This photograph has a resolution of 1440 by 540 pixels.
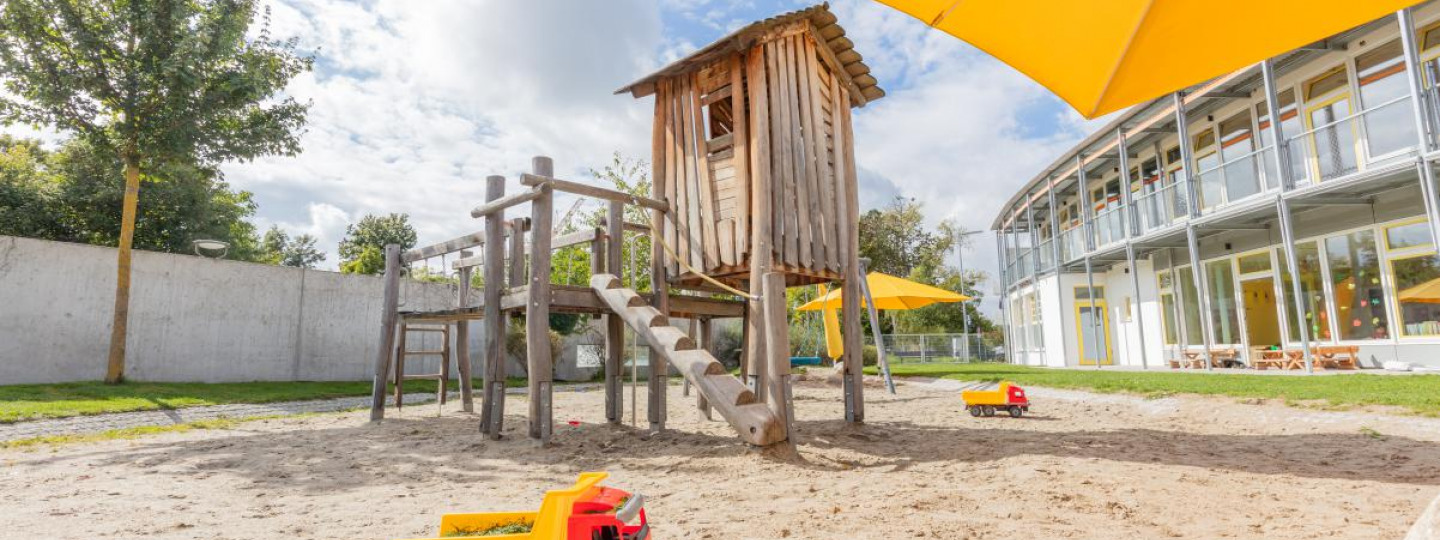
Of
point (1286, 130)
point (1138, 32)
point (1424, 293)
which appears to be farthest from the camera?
point (1286, 130)

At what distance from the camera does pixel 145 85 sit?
12.2 metres

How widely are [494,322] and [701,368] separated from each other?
7.97 ft

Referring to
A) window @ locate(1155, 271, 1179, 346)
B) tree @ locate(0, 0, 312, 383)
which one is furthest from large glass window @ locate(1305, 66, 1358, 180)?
tree @ locate(0, 0, 312, 383)

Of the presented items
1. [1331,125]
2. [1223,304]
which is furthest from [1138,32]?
[1223,304]

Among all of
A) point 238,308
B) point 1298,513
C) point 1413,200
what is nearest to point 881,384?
point 1413,200

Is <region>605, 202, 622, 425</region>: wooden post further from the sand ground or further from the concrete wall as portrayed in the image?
the concrete wall

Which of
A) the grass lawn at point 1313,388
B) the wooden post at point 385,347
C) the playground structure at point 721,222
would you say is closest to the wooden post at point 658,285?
the playground structure at point 721,222

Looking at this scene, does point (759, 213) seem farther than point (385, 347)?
No

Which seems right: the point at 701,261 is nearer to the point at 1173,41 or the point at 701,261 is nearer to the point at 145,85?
the point at 1173,41

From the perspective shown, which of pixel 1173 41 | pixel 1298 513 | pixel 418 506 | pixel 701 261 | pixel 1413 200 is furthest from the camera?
pixel 1413 200

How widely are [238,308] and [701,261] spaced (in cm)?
1423

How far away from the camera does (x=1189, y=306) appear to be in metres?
16.8

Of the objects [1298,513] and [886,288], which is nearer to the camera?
[1298,513]

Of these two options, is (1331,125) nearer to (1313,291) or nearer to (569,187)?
(1313,291)
